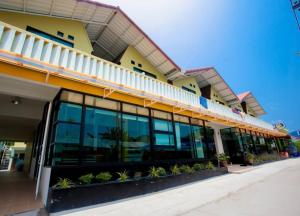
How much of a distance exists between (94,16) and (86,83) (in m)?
5.11

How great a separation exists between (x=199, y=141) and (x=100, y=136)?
23.3 feet

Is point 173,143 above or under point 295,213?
above

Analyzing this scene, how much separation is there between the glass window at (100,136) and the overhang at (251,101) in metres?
18.9

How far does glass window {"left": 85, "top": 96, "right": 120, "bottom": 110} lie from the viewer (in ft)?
21.7

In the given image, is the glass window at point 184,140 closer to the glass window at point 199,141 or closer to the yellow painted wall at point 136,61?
the glass window at point 199,141

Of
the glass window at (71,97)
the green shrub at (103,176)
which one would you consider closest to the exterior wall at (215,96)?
the glass window at (71,97)

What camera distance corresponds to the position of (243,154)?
15.1m

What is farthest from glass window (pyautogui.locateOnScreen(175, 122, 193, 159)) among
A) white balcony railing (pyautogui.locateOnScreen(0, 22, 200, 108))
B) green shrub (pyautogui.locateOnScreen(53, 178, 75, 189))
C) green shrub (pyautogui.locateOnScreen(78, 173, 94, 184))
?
green shrub (pyautogui.locateOnScreen(53, 178, 75, 189))

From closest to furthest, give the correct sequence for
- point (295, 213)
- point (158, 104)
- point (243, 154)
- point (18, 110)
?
point (295, 213) < point (158, 104) < point (18, 110) < point (243, 154)

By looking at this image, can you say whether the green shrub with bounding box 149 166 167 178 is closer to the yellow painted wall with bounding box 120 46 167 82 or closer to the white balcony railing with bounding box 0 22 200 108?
the white balcony railing with bounding box 0 22 200 108

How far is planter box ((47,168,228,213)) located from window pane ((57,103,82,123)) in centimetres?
234

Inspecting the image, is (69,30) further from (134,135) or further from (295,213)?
(295,213)

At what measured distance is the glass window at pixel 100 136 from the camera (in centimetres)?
615

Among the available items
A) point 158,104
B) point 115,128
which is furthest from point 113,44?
point 115,128
